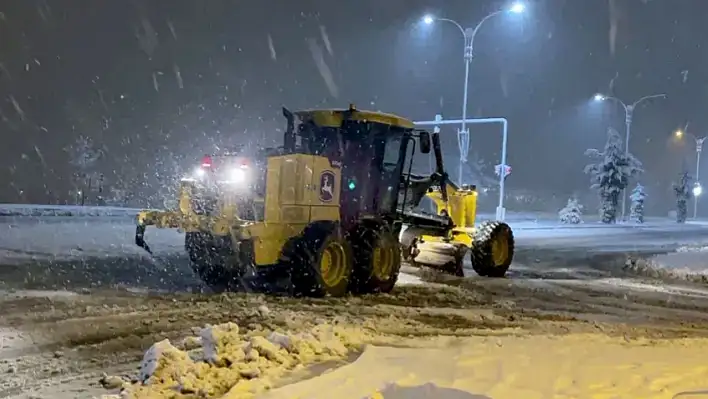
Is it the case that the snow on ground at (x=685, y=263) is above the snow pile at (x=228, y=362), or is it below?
above

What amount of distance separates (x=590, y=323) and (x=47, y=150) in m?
48.9

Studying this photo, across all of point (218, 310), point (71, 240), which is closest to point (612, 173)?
point (71, 240)

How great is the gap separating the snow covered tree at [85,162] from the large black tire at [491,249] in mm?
34448

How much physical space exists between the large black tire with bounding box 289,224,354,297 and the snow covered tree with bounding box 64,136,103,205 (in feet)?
121

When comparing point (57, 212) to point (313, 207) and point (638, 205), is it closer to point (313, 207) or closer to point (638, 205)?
point (313, 207)

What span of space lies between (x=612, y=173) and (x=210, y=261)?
51.3 metres

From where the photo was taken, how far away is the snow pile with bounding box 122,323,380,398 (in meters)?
6.64

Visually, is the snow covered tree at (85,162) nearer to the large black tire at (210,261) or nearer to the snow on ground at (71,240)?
the snow on ground at (71,240)

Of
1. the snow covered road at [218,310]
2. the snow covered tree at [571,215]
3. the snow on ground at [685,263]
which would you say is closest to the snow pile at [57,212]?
the snow covered road at [218,310]

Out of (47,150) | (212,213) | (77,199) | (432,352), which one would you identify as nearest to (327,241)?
(212,213)

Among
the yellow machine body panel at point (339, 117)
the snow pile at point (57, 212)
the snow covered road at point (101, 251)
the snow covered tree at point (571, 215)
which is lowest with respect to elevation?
the snow covered road at point (101, 251)

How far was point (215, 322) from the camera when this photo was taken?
A: 10.2 m

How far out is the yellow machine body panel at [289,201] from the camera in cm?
1206

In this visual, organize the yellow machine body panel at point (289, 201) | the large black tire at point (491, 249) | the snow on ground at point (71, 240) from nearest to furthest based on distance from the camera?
the yellow machine body panel at point (289, 201), the large black tire at point (491, 249), the snow on ground at point (71, 240)
